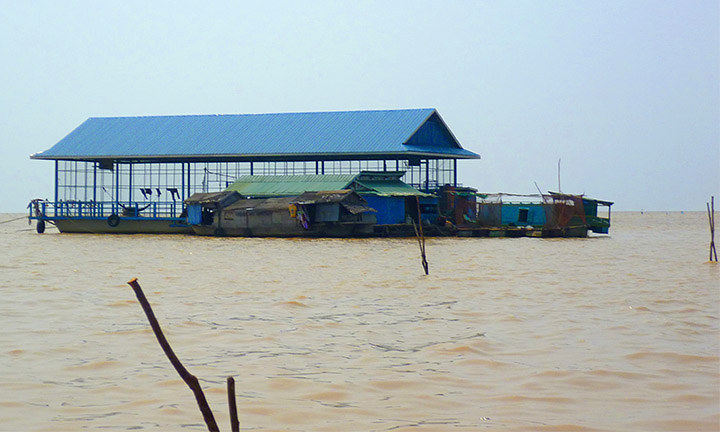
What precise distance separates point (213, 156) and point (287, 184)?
4.49 metres

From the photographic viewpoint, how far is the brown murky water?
6234 mm

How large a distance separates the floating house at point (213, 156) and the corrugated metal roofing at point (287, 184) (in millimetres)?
307

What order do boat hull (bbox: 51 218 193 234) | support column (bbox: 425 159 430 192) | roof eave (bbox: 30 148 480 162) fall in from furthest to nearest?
A: boat hull (bbox: 51 218 193 234) → support column (bbox: 425 159 430 192) → roof eave (bbox: 30 148 480 162)

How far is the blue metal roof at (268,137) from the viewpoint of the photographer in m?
40.9

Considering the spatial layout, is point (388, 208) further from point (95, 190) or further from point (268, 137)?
point (95, 190)

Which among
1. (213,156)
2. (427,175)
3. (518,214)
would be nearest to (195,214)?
(213,156)

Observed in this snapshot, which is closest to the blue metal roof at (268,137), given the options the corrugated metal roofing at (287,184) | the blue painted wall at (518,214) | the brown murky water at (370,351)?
the corrugated metal roofing at (287,184)

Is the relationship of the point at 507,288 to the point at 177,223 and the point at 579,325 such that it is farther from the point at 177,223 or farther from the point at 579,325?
the point at 177,223

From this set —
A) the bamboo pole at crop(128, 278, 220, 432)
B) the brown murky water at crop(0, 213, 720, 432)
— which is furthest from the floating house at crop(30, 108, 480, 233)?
the bamboo pole at crop(128, 278, 220, 432)

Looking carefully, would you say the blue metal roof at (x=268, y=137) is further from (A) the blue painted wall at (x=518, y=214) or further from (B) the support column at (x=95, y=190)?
(A) the blue painted wall at (x=518, y=214)

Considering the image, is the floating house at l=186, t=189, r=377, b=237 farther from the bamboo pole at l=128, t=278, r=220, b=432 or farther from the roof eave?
the bamboo pole at l=128, t=278, r=220, b=432

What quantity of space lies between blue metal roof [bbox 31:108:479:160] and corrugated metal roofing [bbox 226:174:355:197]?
3.71ft

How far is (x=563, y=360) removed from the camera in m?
8.30

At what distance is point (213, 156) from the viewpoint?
139 ft
